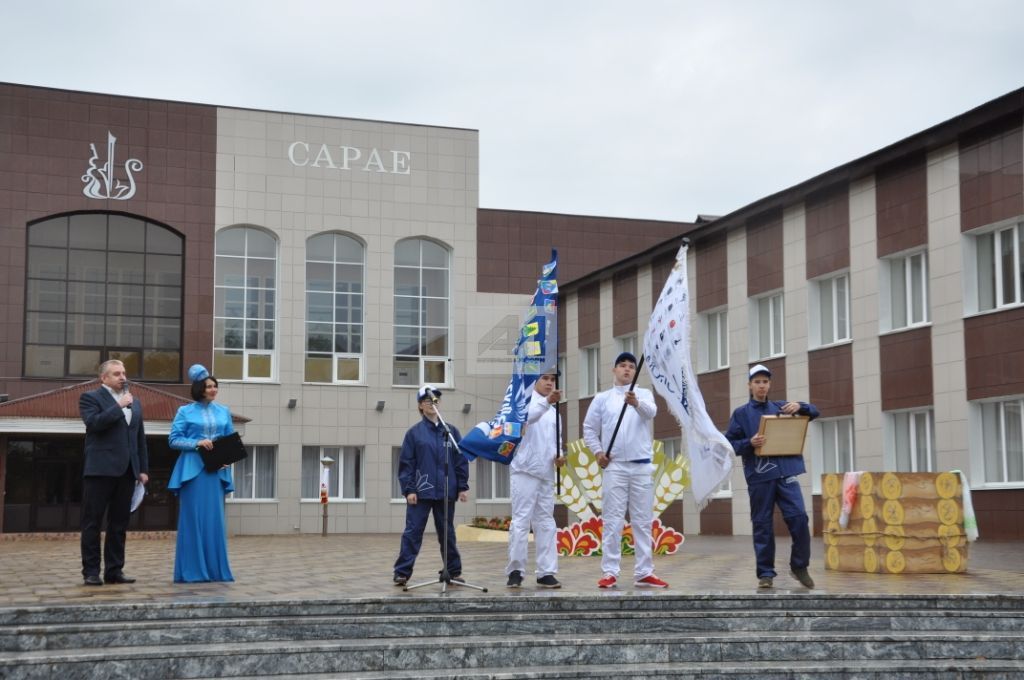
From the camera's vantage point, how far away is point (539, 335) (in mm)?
10508

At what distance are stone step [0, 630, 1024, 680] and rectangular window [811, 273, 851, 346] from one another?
15.8 m

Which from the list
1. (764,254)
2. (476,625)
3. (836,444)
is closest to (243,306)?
(764,254)

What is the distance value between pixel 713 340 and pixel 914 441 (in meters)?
7.59

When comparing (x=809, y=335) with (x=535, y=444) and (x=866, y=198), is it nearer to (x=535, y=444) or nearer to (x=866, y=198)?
(x=866, y=198)

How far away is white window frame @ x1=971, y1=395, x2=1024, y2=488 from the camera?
20.0 meters

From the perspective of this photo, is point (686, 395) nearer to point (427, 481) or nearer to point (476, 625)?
point (427, 481)

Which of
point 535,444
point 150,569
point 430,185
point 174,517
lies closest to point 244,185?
point 430,185

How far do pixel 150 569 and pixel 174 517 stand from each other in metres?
19.0

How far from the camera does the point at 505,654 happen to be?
8141 mm

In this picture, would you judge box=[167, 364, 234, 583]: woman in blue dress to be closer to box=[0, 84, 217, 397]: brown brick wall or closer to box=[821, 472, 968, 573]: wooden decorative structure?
box=[821, 472, 968, 573]: wooden decorative structure

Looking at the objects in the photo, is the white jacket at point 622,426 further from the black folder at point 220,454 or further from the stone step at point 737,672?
the black folder at point 220,454

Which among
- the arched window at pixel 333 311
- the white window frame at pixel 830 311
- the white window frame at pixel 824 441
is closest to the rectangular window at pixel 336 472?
the arched window at pixel 333 311

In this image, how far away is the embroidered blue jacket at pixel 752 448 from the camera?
10.8 meters

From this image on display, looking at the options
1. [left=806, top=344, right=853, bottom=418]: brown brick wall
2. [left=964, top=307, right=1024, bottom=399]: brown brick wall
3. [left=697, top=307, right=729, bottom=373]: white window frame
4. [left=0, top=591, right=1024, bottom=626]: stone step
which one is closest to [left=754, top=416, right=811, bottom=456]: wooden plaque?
[left=0, top=591, right=1024, bottom=626]: stone step
